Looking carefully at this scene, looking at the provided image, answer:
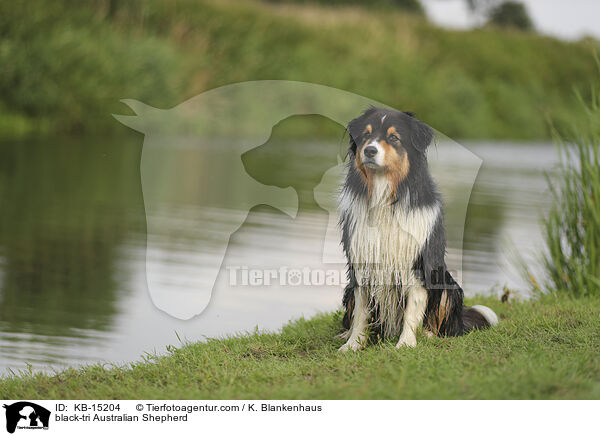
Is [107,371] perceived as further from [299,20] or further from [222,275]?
[299,20]

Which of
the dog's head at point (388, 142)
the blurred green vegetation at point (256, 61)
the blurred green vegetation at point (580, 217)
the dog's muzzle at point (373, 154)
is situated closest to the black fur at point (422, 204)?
the dog's head at point (388, 142)

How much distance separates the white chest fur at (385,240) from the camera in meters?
4.72

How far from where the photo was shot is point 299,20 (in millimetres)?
25156

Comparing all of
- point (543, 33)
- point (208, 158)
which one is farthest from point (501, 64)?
point (208, 158)

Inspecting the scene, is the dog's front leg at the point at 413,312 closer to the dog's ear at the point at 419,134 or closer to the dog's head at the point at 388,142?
the dog's head at the point at 388,142

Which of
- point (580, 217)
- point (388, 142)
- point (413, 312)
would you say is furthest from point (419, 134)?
point (580, 217)

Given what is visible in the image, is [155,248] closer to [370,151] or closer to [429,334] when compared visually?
[429,334]

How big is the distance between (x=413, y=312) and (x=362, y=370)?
29.7 inches

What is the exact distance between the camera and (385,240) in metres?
4.77

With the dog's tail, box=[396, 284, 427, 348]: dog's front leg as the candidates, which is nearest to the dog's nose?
box=[396, 284, 427, 348]: dog's front leg

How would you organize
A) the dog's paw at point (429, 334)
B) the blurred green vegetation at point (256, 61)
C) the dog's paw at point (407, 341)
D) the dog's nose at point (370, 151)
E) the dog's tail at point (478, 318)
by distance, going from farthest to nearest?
the blurred green vegetation at point (256, 61), the dog's tail at point (478, 318), the dog's paw at point (429, 334), the dog's paw at point (407, 341), the dog's nose at point (370, 151)

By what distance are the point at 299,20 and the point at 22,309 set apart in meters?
20.6

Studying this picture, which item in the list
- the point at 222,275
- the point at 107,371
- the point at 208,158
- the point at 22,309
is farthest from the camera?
the point at 208,158

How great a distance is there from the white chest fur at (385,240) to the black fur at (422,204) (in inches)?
1.7
